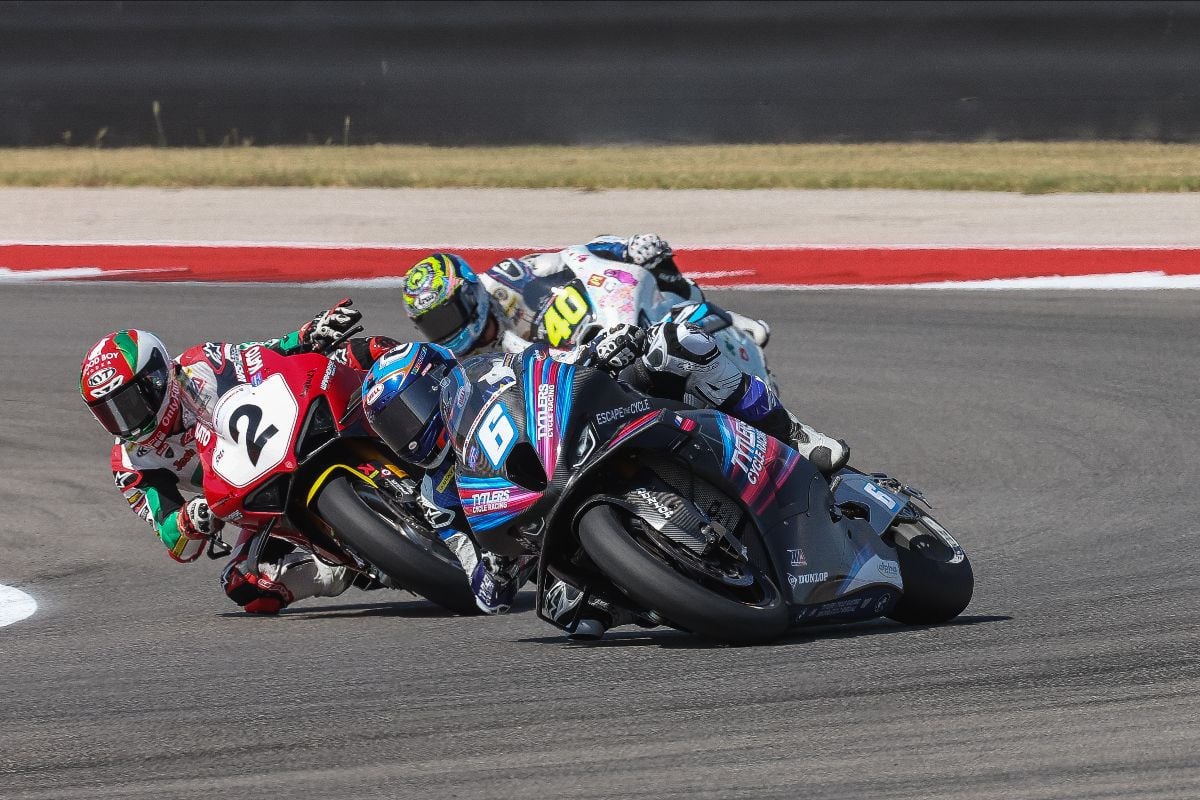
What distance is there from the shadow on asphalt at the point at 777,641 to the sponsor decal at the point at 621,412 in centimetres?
71

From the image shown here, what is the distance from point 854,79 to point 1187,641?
13116 mm

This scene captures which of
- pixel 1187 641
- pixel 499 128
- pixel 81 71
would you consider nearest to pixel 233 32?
pixel 81 71

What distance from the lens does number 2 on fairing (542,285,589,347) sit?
25.9ft

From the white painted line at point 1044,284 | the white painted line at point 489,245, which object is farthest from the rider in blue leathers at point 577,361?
the white painted line at point 489,245

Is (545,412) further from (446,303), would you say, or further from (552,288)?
(552,288)

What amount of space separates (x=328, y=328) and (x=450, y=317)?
0.57 m

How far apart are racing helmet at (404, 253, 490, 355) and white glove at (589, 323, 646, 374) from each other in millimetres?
2223

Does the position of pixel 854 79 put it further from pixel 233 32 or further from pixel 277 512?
pixel 277 512

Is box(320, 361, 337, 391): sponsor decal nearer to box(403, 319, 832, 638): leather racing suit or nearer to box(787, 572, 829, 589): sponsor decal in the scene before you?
box(403, 319, 832, 638): leather racing suit

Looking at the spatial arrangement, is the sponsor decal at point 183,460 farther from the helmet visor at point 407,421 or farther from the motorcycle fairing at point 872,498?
the motorcycle fairing at point 872,498

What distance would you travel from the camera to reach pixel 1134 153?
16891 millimetres

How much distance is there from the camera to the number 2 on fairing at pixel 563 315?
311 inches

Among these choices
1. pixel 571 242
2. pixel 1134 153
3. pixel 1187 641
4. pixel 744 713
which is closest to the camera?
pixel 744 713

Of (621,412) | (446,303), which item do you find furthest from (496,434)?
(446,303)
